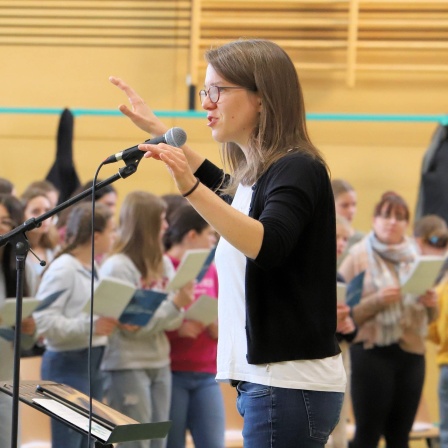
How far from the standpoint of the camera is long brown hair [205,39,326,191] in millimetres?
1999

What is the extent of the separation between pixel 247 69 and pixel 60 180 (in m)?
3.92

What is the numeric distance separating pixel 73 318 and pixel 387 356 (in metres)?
1.56

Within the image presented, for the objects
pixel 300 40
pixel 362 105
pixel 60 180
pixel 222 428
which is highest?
pixel 300 40

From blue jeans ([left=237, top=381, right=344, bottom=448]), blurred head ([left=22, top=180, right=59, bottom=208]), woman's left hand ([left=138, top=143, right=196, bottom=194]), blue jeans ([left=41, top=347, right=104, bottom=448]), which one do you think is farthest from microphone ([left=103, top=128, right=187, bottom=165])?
blurred head ([left=22, top=180, right=59, bottom=208])

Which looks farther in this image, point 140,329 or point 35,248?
point 35,248

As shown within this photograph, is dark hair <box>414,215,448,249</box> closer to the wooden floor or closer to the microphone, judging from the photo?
the wooden floor

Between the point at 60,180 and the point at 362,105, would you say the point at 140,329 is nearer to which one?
the point at 60,180

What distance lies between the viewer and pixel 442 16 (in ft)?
21.3

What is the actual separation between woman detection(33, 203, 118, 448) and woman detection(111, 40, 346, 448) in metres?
2.13

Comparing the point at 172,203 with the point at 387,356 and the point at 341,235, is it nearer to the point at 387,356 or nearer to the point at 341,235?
the point at 341,235

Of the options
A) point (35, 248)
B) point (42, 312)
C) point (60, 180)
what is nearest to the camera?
point (42, 312)

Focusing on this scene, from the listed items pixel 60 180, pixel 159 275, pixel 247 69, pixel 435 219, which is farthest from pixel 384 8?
pixel 247 69

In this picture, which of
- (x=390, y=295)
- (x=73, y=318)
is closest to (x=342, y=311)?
(x=390, y=295)

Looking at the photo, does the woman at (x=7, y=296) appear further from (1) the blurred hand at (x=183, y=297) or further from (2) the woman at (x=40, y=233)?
(1) the blurred hand at (x=183, y=297)
